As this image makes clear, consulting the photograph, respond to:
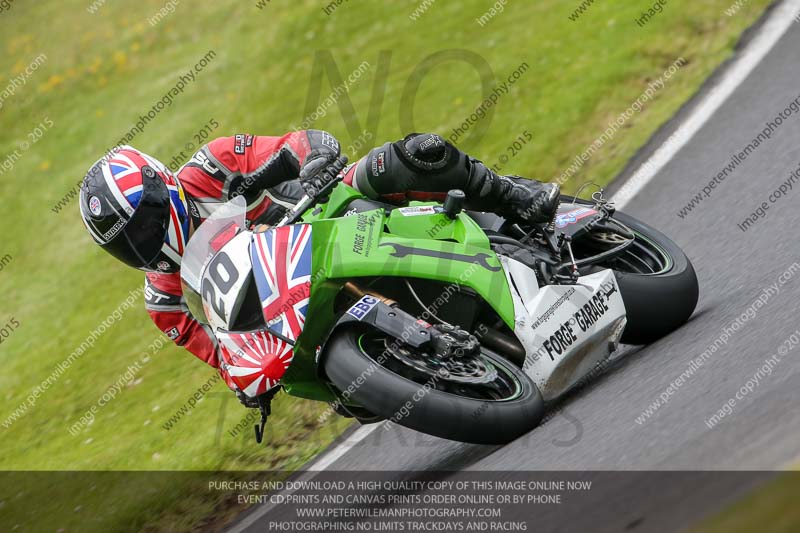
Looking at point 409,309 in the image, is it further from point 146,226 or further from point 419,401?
point 146,226

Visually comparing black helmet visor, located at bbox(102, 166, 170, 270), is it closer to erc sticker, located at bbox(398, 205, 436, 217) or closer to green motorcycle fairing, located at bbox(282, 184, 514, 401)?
green motorcycle fairing, located at bbox(282, 184, 514, 401)

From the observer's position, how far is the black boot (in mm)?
5605

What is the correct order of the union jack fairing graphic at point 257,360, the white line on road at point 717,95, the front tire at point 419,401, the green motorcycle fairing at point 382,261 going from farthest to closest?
1. the white line on road at point 717,95
2. the green motorcycle fairing at point 382,261
3. the union jack fairing graphic at point 257,360
4. the front tire at point 419,401

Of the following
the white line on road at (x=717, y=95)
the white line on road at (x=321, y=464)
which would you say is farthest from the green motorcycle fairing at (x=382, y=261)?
the white line on road at (x=717, y=95)

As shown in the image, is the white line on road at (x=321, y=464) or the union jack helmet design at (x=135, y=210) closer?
the union jack helmet design at (x=135, y=210)

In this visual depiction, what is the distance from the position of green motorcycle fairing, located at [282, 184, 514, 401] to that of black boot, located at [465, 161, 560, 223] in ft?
1.08

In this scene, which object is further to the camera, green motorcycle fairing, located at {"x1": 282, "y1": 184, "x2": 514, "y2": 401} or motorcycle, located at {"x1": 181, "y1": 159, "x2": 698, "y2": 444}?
green motorcycle fairing, located at {"x1": 282, "y1": 184, "x2": 514, "y2": 401}

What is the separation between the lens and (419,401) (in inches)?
175

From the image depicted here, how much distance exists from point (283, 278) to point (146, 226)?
84 cm

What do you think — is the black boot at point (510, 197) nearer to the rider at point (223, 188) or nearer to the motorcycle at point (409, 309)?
the rider at point (223, 188)

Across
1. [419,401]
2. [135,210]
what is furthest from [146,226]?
[419,401]

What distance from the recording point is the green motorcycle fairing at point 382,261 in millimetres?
4961

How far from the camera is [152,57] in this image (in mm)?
15562

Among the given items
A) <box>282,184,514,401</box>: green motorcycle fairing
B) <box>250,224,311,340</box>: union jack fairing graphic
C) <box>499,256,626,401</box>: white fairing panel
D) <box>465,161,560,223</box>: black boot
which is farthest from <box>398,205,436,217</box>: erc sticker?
<box>250,224,311,340</box>: union jack fairing graphic
